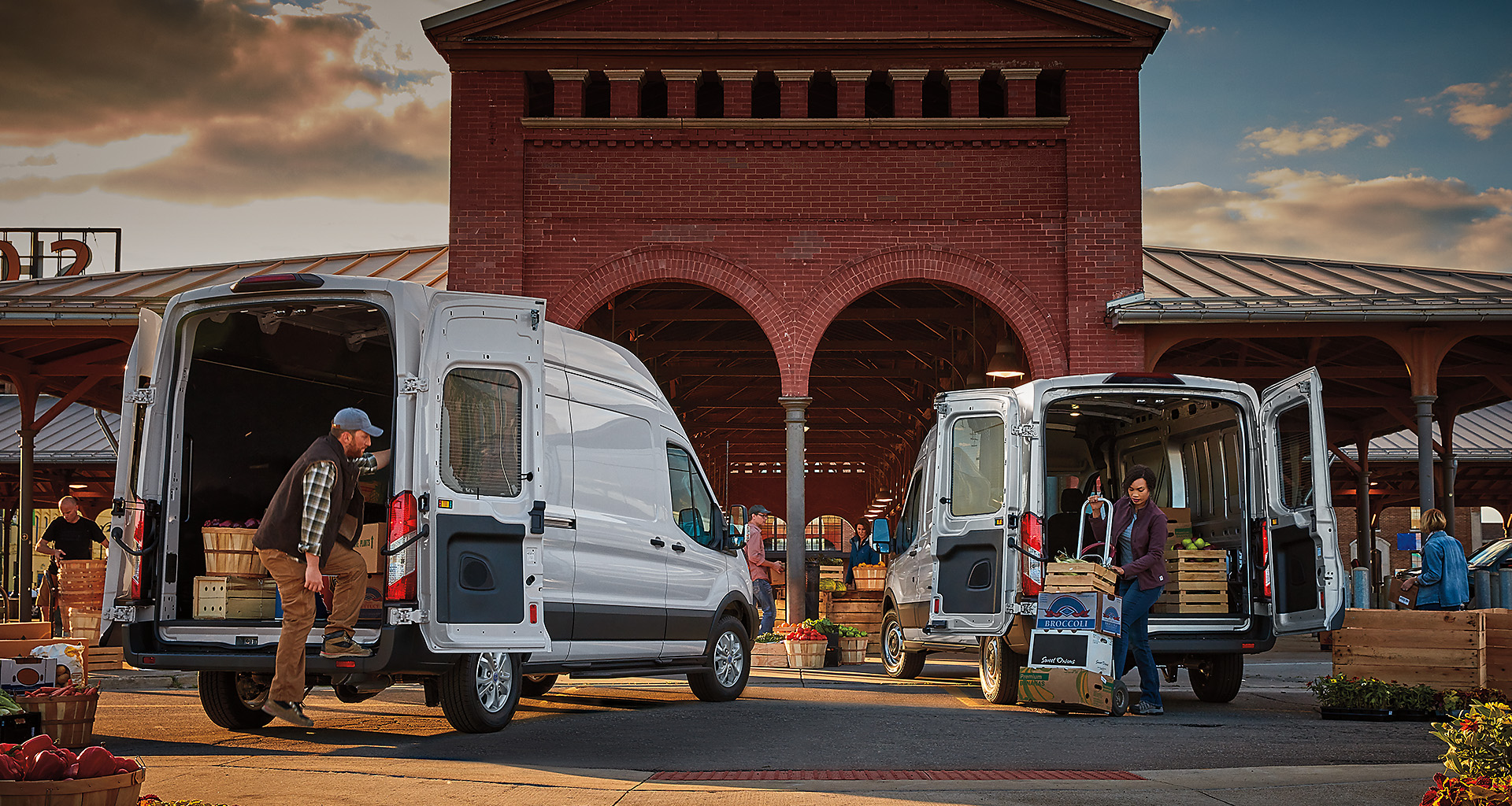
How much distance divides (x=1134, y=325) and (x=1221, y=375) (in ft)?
24.6

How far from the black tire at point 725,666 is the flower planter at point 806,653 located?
320 centimetres

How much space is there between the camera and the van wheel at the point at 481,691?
8.12m

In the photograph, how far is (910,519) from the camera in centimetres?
1326

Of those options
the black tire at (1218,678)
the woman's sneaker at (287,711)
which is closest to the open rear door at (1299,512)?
the black tire at (1218,678)

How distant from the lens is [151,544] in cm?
824

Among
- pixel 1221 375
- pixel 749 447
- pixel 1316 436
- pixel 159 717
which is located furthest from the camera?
pixel 749 447

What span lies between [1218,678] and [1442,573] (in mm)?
2905

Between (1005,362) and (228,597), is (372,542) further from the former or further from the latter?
(1005,362)

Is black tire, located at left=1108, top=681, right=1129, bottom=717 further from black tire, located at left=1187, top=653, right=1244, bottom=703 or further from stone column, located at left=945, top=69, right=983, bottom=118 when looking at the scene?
stone column, located at left=945, top=69, right=983, bottom=118

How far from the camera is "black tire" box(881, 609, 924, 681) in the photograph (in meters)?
13.6

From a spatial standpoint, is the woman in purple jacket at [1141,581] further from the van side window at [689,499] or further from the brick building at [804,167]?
the brick building at [804,167]

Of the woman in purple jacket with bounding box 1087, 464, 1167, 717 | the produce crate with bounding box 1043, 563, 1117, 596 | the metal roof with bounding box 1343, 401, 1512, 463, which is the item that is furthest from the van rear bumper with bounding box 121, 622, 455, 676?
the metal roof with bounding box 1343, 401, 1512, 463

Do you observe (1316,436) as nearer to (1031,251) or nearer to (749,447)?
(1031,251)

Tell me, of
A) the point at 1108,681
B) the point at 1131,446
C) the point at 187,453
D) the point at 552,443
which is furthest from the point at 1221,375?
the point at 187,453
